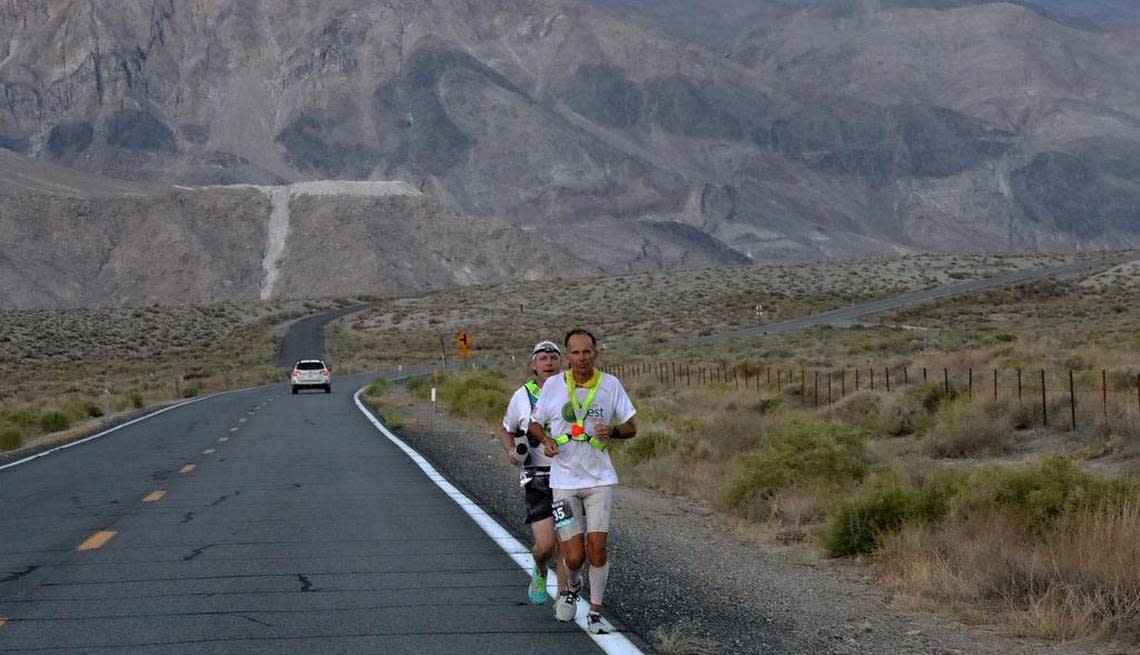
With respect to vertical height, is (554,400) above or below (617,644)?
above

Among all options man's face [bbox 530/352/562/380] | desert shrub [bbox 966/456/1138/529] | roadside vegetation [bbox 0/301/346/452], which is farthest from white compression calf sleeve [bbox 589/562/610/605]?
roadside vegetation [bbox 0/301/346/452]

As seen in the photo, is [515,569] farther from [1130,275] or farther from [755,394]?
[1130,275]

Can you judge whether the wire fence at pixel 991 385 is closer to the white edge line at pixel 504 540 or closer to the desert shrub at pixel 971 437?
the desert shrub at pixel 971 437

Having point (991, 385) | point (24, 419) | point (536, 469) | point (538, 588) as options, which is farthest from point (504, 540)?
point (24, 419)

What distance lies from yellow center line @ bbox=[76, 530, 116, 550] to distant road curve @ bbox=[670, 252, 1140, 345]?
58.6m

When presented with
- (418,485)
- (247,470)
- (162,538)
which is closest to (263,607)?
(162,538)

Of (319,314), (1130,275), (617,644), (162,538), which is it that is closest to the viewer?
(617,644)

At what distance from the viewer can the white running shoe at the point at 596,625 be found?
8219 millimetres

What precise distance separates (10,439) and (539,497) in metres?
23.2

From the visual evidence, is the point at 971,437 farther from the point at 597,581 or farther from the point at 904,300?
the point at 904,300

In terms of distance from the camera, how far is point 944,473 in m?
12.1

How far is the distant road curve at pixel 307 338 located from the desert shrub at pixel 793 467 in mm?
68095

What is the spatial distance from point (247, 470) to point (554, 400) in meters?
11.9

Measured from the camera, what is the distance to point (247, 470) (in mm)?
19234
